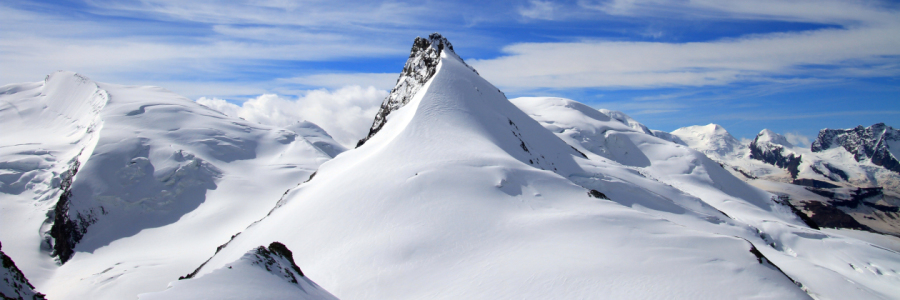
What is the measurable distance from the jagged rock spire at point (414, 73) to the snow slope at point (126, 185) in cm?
2519

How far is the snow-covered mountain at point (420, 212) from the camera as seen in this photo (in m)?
19.3

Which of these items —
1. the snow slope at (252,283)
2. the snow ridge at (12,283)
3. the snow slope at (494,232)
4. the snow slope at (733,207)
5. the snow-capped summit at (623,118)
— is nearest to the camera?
the snow ridge at (12,283)

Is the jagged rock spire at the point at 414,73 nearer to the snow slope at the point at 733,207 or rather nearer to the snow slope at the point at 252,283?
the snow slope at the point at 733,207

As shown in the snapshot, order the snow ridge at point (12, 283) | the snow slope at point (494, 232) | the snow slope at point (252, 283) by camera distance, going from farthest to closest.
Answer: the snow slope at point (494, 232) < the snow slope at point (252, 283) < the snow ridge at point (12, 283)

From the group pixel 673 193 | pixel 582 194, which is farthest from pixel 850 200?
pixel 582 194

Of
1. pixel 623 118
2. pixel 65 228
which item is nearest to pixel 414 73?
pixel 65 228

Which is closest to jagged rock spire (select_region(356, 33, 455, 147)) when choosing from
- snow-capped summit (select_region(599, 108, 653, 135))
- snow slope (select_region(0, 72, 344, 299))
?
snow slope (select_region(0, 72, 344, 299))

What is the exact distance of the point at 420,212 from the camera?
89.0 ft

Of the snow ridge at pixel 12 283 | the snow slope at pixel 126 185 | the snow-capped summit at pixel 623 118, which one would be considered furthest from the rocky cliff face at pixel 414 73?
the snow-capped summit at pixel 623 118

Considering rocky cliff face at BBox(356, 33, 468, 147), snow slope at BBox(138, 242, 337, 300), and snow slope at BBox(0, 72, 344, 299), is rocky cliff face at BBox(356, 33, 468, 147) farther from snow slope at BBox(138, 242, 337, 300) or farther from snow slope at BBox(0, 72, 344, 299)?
snow slope at BBox(138, 242, 337, 300)

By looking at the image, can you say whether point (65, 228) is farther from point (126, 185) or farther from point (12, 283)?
point (12, 283)

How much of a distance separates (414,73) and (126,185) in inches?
1988

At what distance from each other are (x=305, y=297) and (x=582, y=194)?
20.6 meters

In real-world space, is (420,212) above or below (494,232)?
below
